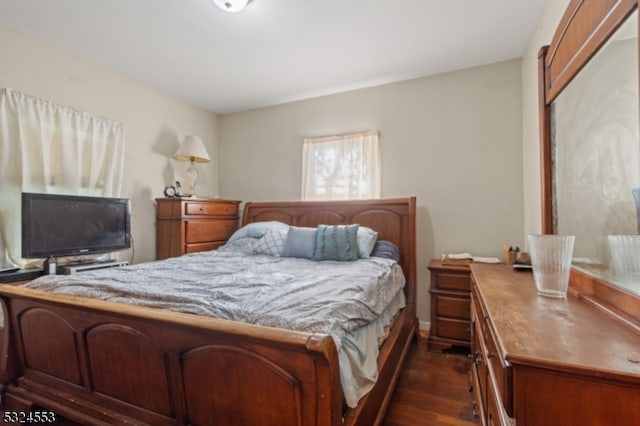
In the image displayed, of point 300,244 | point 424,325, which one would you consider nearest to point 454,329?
point 424,325

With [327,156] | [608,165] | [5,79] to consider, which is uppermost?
[5,79]

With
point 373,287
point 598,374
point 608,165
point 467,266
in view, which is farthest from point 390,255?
point 598,374

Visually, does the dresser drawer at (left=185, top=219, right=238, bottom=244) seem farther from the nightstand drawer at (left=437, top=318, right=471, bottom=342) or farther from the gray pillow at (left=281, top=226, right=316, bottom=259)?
the nightstand drawer at (left=437, top=318, right=471, bottom=342)

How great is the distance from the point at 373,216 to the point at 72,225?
2.61 meters

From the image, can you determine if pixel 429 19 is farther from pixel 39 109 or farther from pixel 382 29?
pixel 39 109

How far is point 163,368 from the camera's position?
1148mm

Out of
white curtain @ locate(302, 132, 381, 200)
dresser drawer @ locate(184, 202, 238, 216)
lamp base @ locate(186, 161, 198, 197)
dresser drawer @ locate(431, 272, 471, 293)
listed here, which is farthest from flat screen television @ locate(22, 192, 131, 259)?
dresser drawer @ locate(431, 272, 471, 293)

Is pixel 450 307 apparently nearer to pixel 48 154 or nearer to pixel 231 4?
pixel 231 4

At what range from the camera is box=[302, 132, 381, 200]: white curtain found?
312 cm

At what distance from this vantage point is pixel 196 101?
12.0 ft

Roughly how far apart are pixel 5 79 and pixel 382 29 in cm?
283

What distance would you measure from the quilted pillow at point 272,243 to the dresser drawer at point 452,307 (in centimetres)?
138

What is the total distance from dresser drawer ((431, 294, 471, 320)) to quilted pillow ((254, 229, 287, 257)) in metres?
1.38

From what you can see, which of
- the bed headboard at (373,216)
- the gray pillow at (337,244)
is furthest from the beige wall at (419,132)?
the gray pillow at (337,244)
